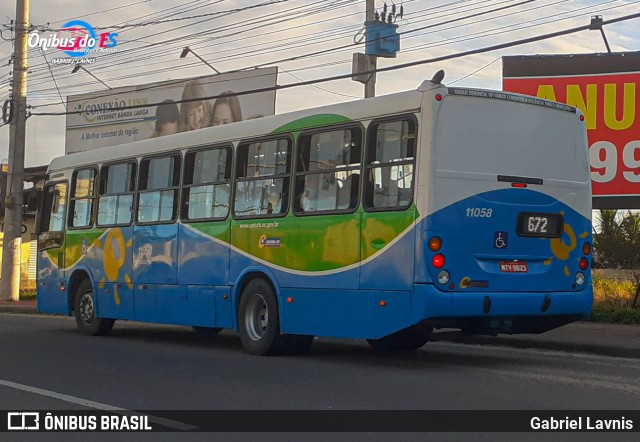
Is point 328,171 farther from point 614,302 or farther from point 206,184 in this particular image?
point 614,302

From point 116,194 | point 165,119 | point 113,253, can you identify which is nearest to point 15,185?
point 165,119

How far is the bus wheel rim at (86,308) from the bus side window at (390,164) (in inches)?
298

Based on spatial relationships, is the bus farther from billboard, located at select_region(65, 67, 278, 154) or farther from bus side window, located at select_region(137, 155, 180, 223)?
billboard, located at select_region(65, 67, 278, 154)

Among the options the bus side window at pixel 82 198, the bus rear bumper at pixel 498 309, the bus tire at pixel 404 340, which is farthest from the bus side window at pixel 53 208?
the bus rear bumper at pixel 498 309

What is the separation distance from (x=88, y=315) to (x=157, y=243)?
2.77m

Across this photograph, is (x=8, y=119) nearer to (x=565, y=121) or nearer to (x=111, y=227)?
(x=111, y=227)

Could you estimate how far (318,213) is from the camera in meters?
13.5

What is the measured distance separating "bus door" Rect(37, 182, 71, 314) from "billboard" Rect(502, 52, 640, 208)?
10.4 m

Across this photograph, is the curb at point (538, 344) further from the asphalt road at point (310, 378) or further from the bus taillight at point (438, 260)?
the bus taillight at point (438, 260)

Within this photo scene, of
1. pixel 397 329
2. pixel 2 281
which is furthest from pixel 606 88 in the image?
pixel 2 281

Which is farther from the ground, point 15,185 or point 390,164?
point 15,185

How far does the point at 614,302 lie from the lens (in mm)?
20094

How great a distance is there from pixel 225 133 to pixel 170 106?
2667cm

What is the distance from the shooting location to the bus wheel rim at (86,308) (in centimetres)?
1855
